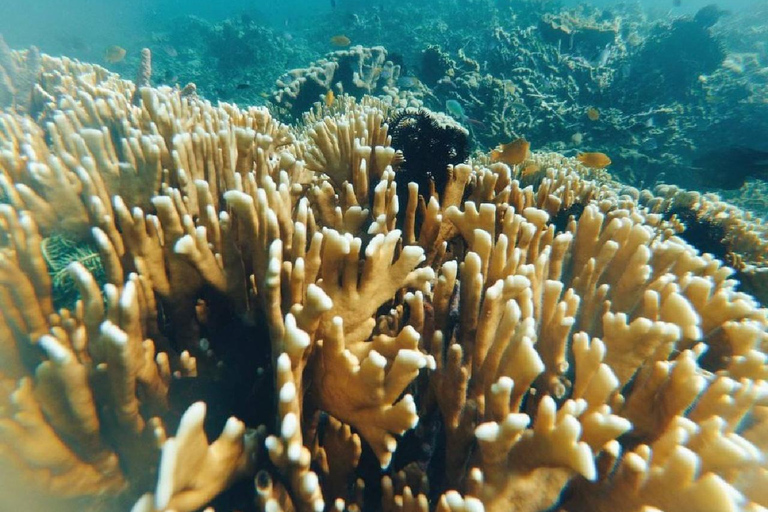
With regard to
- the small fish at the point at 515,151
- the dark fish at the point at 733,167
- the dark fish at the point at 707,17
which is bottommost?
the dark fish at the point at 733,167

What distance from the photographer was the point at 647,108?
10.7 meters

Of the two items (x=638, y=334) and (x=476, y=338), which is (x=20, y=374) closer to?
(x=476, y=338)

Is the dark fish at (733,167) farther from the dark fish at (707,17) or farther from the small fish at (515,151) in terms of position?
the dark fish at (707,17)

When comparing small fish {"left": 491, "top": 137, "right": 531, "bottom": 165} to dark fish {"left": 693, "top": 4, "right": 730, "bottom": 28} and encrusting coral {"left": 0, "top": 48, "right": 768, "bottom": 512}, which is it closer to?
encrusting coral {"left": 0, "top": 48, "right": 768, "bottom": 512}

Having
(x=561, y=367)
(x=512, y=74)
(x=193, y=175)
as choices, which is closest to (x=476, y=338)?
(x=561, y=367)

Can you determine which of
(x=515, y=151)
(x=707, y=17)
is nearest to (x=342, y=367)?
(x=515, y=151)

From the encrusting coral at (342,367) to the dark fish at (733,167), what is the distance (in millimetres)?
6401

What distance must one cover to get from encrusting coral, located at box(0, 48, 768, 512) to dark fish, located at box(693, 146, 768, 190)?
21.0ft

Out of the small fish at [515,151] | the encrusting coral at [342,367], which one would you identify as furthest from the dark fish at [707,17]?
the encrusting coral at [342,367]

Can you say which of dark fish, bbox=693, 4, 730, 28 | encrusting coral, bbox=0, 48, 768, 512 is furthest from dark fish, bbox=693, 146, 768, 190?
dark fish, bbox=693, 4, 730, 28

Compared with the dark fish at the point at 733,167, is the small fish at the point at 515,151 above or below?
above

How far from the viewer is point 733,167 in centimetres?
687

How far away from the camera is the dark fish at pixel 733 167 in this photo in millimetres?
6609

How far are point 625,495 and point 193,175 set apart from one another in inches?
107
